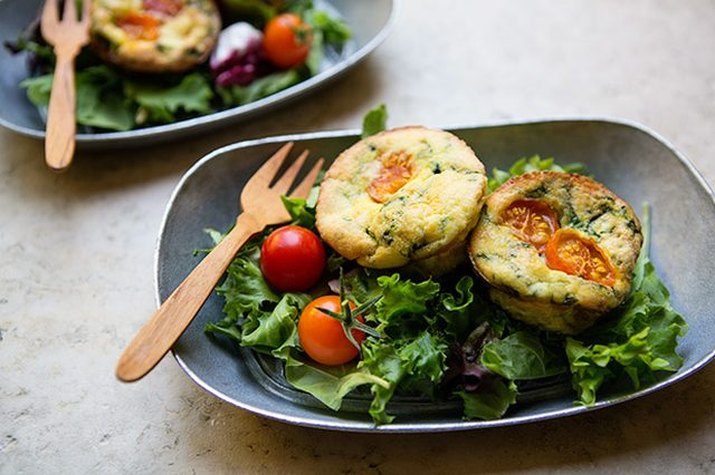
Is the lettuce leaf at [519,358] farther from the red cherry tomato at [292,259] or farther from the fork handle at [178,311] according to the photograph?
the fork handle at [178,311]

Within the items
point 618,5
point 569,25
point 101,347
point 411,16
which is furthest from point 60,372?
point 618,5

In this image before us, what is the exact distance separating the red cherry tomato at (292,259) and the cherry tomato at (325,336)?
14 centimetres

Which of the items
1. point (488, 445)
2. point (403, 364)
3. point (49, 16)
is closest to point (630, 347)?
point (488, 445)

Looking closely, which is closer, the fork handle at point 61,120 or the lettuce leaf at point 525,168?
the lettuce leaf at point 525,168

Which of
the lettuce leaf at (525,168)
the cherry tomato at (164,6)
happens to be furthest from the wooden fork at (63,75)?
the lettuce leaf at (525,168)

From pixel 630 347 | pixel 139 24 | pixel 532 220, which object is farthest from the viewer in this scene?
pixel 139 24

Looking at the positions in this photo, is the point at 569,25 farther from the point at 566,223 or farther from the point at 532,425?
the point at 532,425

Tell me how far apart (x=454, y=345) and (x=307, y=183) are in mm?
839

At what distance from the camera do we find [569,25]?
3703 millimetres

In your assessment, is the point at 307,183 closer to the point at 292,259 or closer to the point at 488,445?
the point at 292,259

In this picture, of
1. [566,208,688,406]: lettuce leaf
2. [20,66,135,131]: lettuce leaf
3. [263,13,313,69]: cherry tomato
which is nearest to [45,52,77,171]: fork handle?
[20,66,135,131]: lettuce leaf

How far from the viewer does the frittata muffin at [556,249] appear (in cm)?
211

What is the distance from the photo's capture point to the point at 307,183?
8.66 ft

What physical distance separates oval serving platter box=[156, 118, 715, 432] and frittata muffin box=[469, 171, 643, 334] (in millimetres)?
283
